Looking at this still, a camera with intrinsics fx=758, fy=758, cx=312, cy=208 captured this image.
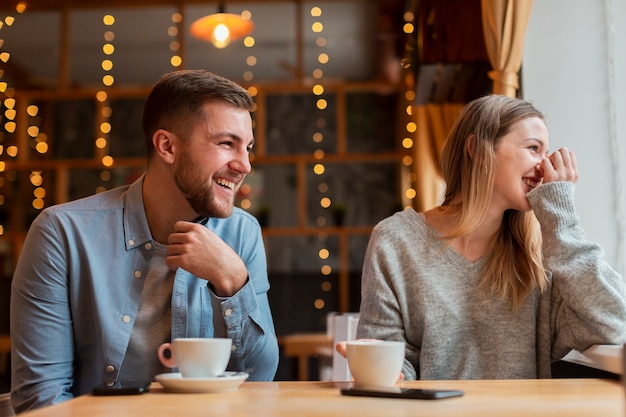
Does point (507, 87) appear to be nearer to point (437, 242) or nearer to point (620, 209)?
point (620, 209)

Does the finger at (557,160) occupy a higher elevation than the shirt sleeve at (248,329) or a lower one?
higher

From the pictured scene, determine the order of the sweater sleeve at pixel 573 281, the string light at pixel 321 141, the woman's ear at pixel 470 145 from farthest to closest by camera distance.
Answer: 1. the string light at pixel 321 141
2. the woman's ear at pixel 470 145
3. the sweater sleeve at pixel 573 281

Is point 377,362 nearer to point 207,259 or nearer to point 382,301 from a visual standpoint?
point 207,259

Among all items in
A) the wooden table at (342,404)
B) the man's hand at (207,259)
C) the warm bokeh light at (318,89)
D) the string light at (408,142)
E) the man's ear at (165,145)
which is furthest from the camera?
the warm bokeh light at (318,89)

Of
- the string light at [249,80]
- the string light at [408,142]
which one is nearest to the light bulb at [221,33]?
the string light at [249,80]

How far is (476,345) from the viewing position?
1805 millimetres

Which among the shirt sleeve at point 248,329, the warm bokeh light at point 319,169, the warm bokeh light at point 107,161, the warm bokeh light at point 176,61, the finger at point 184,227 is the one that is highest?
the warm bokeh light at point 176,61

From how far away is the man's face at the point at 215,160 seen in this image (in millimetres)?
1728

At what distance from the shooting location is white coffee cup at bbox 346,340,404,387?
1160 millimetres

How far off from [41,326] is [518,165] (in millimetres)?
1175

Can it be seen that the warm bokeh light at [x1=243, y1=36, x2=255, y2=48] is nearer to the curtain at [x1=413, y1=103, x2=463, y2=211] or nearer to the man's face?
the curtain at [x1=413, y1=103, x2=463, y2=211]

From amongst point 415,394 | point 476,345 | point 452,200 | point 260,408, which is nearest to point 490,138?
point 452,200

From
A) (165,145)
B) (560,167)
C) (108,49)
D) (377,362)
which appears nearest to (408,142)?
(108,49)

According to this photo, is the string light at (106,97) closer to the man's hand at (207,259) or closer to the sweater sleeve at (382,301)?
the sweater sleeve at (382,301)
